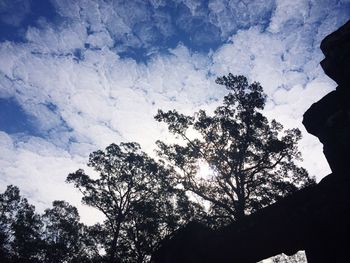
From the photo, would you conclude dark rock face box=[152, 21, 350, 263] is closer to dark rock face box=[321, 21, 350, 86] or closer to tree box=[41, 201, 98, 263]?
dark rock face box=[321, 21, 350, 86]

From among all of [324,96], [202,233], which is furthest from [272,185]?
[202,233]

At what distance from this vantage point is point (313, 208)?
6.95m

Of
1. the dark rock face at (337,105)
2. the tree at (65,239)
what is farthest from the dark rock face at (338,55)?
the tree at (65,239)

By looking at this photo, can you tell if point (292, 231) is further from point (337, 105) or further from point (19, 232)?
point (19, 232)

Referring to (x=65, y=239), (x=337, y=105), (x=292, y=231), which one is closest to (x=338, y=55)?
(x=337, y=105)

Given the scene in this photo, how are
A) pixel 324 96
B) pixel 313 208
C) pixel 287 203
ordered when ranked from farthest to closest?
1. pixel 324 96
2. pixel 287 203
3. pixel 313 208

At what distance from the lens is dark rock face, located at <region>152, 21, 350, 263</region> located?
6629 millimetres

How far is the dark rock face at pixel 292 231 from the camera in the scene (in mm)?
6629

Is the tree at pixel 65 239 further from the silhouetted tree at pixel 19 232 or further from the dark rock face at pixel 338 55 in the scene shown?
the dark rock face at pixel 338 55

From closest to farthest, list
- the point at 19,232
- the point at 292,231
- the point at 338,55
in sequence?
the point at 292,231 → the point at 338,55 → the point at 19,232

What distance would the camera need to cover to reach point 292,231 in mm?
7203

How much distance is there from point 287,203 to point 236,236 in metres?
1.83

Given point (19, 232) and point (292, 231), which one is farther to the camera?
point (19, 232)

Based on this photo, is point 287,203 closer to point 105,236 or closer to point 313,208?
point 313,208
